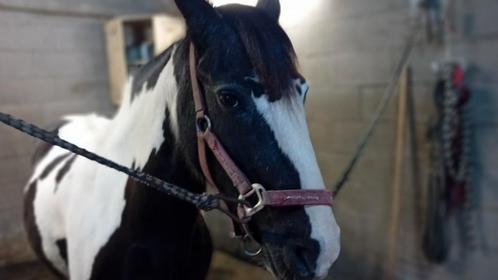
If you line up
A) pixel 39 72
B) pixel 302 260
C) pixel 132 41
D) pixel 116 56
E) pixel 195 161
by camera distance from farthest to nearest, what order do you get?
pixel 132 41 → pixel 116 56 → pixel 39 72 → pixel 195 161 → pixel 302 260

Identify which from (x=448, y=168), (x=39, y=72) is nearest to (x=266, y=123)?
(x=448, y=168)

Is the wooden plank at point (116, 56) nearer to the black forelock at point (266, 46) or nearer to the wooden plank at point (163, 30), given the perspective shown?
the wooden plank at point (163, 30)

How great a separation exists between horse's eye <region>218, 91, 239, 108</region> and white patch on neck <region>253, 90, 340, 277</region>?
0.12 ft

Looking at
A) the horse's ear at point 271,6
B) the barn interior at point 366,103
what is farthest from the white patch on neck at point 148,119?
the barn interior at point 366,103

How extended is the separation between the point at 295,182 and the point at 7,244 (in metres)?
2.36

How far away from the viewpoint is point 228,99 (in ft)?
2.32

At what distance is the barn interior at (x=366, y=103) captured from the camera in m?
1.70

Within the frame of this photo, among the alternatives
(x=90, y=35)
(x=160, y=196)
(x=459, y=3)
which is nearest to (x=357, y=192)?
(x=459, y=3)

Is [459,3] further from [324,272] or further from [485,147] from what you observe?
[324,272]

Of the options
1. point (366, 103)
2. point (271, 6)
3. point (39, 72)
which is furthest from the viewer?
point (39, 72)

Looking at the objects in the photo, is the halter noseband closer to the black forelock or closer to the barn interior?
the black forelock

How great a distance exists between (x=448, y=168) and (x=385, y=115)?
40 cm

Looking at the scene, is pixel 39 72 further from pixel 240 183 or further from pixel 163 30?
pixel 240 183

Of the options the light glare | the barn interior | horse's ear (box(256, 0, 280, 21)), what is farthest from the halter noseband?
the light glare
